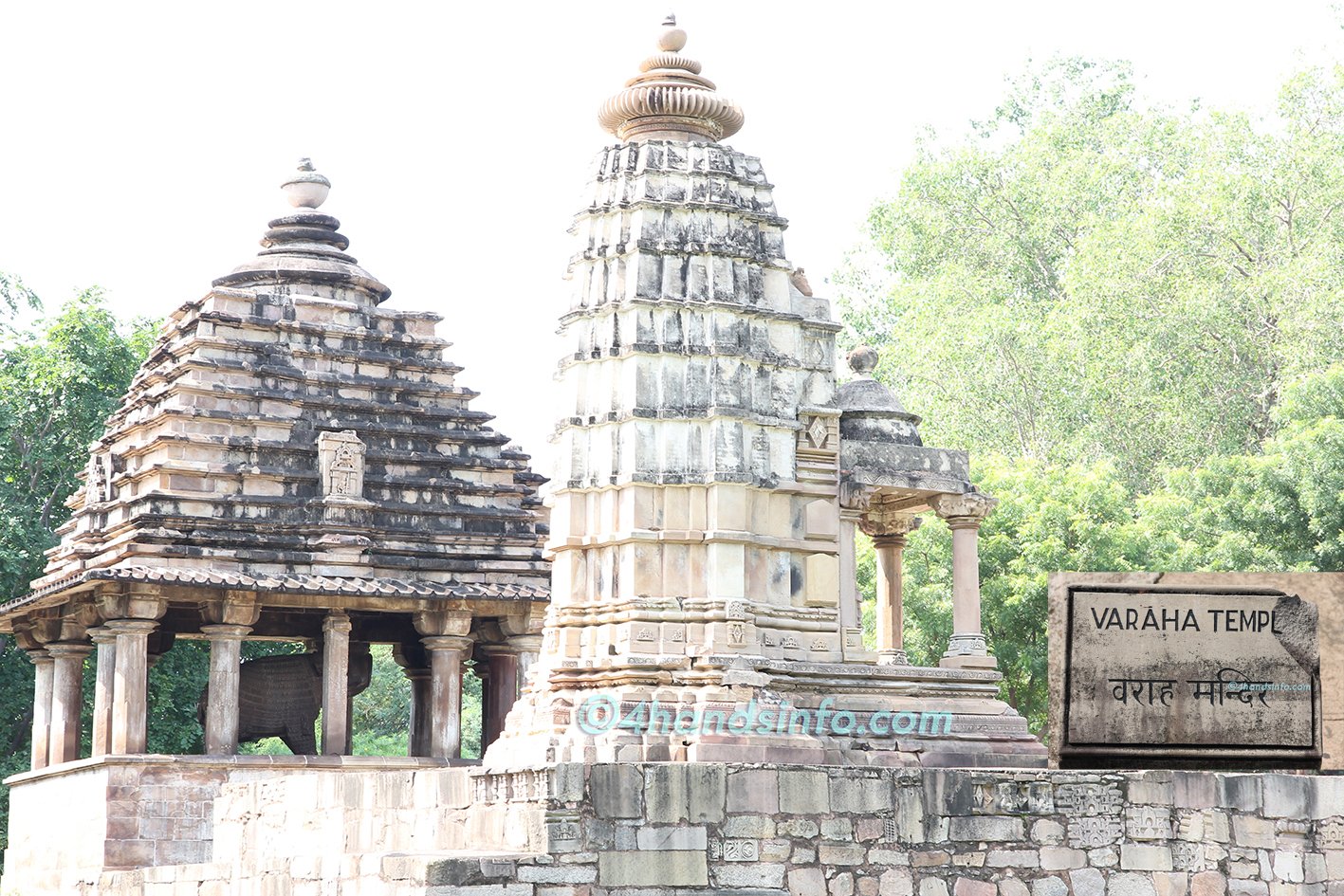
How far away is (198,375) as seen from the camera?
25422mm

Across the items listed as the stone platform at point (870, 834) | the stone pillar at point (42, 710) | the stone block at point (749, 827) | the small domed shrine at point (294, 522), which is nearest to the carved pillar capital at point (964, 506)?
the stone platform at point (870, 834)

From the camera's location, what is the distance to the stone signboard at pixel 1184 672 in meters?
14.6

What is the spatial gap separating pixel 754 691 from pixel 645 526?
6.10ft

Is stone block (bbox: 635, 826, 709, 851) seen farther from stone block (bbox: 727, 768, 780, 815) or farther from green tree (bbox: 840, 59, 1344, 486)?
green tree (bbox: 840, 59, 1344, 486)

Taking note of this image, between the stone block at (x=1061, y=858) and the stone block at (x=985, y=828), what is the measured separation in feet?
0.73

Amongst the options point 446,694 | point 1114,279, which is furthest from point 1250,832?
point 1114,279

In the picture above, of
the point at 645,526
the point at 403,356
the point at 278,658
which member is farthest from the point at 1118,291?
the point at 645,526

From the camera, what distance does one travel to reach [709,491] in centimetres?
1808

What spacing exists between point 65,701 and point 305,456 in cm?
444

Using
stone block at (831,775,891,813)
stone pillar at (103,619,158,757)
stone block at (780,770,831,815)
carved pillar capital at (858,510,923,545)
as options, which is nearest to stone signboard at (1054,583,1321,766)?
stone block at (831,775,891,813)

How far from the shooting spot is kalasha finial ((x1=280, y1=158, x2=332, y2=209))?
2790 cm

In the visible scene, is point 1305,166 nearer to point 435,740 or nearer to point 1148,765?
point 435,740

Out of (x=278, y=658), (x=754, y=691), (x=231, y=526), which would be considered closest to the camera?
(x=754, y=691)

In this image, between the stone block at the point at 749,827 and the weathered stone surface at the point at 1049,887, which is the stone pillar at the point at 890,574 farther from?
the stone block at the point at 749,827
